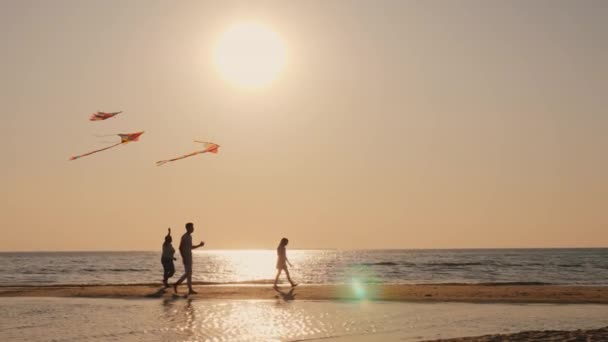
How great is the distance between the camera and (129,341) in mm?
10711

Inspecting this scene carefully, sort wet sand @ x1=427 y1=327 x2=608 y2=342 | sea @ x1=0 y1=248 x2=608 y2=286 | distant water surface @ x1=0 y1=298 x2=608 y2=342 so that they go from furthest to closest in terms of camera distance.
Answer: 1. sea @ x1=0 y1=248 x2=608 y2=286
2. distant water surface @ x1=0 y1=298 x2=608 y2=342
3. wet sand @ x1=427 y1=327 x2=608 y2=342

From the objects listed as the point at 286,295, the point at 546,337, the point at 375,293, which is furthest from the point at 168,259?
the point at 546,337

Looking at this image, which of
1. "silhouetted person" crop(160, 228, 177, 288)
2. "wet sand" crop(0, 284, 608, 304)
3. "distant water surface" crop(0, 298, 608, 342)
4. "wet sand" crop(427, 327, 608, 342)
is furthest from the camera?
"silhouetted person" crop(160, 228, 177, 288)

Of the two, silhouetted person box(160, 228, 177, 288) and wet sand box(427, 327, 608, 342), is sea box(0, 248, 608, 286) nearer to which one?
silhouetted person box(160, 228, 177, 288)

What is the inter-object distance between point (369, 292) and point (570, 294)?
5.51 m

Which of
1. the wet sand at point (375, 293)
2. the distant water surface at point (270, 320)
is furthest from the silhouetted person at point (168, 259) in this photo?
the distant water surface at point (270, 320)

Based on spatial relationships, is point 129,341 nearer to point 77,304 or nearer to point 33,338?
point 33,338

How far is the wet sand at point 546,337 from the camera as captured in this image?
10.1 m

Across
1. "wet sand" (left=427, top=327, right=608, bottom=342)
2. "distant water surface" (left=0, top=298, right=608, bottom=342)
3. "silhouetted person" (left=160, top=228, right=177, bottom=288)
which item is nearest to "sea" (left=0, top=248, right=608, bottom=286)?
"silhouetted person" (left=160, top=228, right=177, bottom=288)

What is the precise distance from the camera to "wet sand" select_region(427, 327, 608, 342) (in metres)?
10.1

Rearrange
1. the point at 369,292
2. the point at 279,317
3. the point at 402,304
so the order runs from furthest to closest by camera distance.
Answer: the point at 369,292
the point at 402,304
the point at 279,317

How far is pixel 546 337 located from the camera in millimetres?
10305

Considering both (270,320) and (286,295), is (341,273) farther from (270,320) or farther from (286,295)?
(270,320)

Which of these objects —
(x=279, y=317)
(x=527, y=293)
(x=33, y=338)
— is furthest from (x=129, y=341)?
(x=527, y=293)
